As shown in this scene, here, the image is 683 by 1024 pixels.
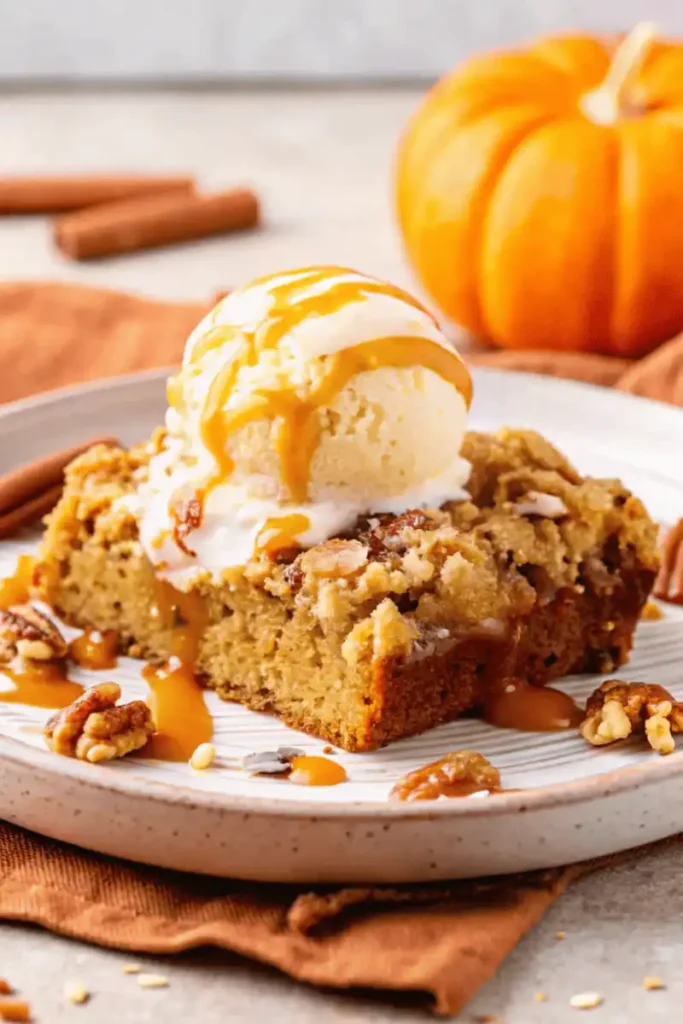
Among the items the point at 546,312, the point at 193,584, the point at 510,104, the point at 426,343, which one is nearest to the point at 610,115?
the point at 510,104

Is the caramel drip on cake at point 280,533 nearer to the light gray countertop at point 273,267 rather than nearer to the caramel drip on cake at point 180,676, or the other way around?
the caramel drip on cake at point 180,676

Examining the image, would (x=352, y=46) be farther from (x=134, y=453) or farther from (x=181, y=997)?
(x=181, y=997)

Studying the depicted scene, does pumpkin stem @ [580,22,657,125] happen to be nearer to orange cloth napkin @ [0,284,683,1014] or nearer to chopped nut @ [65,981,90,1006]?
orange cloth napkin @ [0,284,683,1014]

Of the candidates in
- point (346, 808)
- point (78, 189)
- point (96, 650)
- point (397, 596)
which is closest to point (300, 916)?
point (346, 808)

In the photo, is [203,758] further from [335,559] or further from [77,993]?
[77,993]

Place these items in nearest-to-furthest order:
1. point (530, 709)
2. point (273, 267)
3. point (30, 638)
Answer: point (530, 709) < point (30, 638) < point (273, 267)
